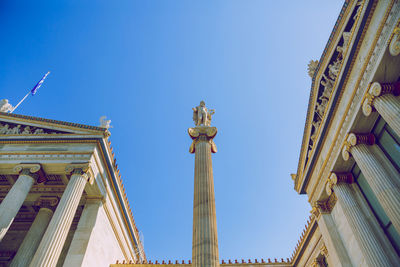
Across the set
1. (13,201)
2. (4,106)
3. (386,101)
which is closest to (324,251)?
(386,101)

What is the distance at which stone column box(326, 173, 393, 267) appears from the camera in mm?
12547

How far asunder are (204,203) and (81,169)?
9.19 meters

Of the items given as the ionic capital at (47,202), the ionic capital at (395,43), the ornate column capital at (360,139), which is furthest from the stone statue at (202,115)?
the ionic capital at (47,202)

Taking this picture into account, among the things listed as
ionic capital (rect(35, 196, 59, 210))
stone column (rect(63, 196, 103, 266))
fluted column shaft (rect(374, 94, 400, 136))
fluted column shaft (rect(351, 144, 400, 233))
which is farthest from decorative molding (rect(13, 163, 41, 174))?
fluted column shaft (rect(374, 94, 400, 136))

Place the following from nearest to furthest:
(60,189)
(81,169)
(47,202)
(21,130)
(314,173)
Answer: (81,169) → (314,173) → (47,202) → (21,130) → (60,189)

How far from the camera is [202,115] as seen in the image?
16797 millimetres

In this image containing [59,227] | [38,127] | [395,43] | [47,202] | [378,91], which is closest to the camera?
[395,43]

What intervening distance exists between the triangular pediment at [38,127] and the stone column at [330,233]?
1588 cm

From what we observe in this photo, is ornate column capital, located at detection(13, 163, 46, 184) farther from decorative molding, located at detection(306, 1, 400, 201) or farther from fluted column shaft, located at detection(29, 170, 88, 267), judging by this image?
decorative molding, located at detection(306, 1, 400, 201)

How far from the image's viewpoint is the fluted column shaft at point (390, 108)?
10.9m

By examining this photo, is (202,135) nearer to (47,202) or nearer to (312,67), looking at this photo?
(312,67)

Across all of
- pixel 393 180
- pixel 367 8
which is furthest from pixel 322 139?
pixel 367 8

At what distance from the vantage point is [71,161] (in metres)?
17.6

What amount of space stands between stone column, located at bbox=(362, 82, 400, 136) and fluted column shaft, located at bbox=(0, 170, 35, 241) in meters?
19.3
